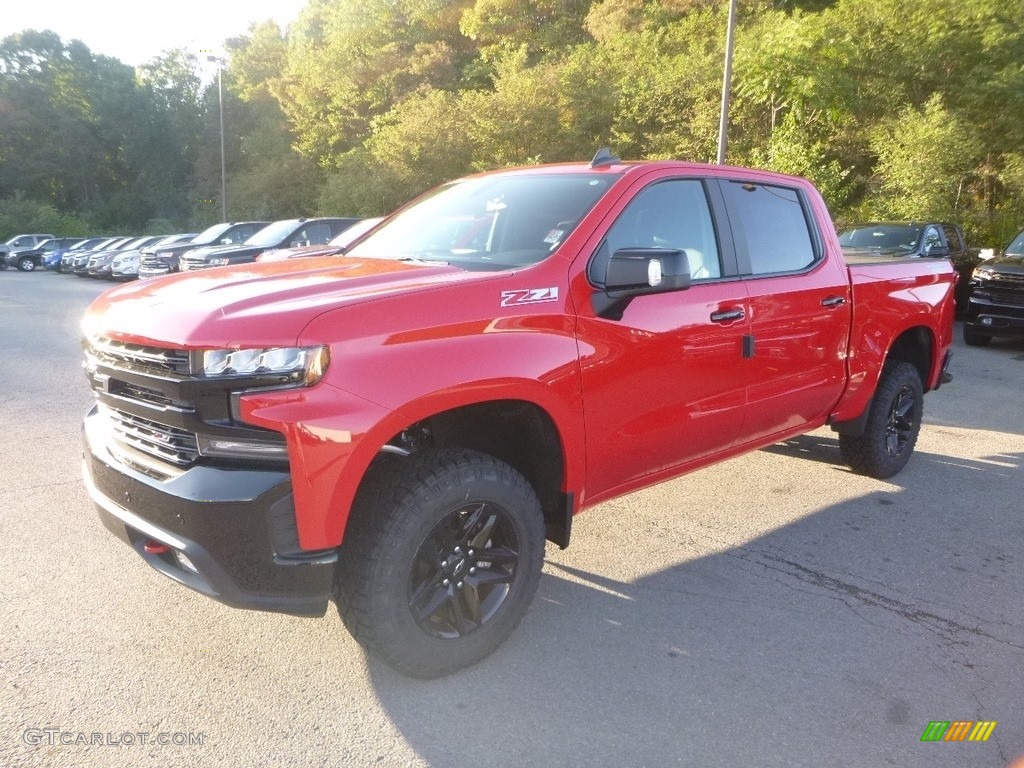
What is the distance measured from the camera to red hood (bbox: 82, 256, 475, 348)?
7.88 ft

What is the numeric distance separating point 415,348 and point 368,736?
4.03 ft

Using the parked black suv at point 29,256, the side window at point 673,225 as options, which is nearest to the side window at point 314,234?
the side window at point 673,225

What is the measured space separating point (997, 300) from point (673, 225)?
9454mm

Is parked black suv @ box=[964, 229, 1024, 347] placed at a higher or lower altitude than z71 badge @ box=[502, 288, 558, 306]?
lower

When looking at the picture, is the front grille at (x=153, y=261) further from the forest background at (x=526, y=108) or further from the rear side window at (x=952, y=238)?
the rear side window at (x=952, y=238)

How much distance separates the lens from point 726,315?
12.0 ft

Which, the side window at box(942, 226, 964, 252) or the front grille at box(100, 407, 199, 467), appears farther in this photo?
the side window at box(942, 226, 964, 252)

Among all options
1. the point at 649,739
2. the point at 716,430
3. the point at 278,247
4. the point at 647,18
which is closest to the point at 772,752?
the point at 649,739

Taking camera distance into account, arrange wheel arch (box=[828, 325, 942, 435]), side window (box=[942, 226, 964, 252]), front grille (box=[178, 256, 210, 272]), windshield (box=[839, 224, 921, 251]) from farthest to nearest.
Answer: front grille (box=[178, 256, 210, 272])
side window (box=[942, 226, 964, 252])
windshield (box=[839, 224, 921, 251])
wheel arch (box=[828, 325, 942, 435])

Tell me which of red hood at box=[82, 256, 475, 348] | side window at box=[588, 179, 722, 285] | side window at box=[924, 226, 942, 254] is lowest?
side window at box=[924, 226, 942, 254]

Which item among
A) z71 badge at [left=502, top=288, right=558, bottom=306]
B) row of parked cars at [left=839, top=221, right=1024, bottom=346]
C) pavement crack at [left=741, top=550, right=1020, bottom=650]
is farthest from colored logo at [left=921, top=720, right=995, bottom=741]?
row of parked cars at [left=839, top=221, right=1024, bottom=346]

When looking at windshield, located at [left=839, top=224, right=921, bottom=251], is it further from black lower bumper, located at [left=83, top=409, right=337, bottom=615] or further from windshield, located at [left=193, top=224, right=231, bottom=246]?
windshield, located at [left=193, top=224, right=231, bottom=246]

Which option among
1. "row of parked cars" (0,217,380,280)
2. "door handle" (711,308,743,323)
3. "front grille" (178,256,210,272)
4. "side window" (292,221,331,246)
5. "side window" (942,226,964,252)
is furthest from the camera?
"front grille" (178,256,210,272)

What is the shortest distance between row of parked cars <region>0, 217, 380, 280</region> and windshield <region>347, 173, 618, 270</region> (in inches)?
14.4
